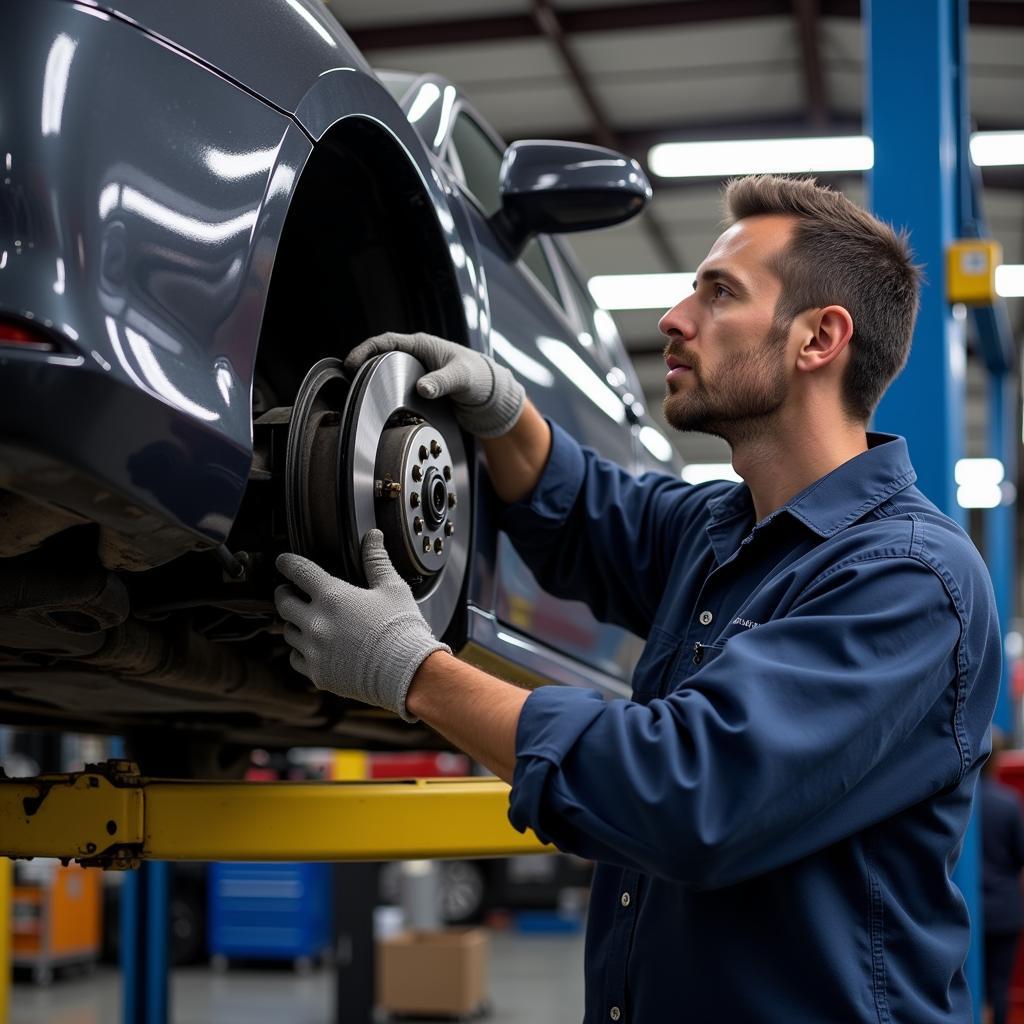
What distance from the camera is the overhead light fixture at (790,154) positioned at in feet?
28.3

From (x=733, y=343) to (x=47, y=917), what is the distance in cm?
770

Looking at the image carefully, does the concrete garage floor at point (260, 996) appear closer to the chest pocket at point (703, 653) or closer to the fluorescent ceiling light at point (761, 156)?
the fluorescent ceiling light at point (761, 156)

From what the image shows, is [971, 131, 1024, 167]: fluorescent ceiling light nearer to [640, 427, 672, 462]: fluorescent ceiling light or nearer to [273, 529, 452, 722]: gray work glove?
[640, 427, 672, 462]: fluorescent ceiling light

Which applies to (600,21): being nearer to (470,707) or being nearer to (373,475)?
(373,475)

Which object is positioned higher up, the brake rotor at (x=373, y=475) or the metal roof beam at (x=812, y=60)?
the metal roof beam at (x=812, y=60)

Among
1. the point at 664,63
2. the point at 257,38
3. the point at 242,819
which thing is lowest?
the point at 242,819

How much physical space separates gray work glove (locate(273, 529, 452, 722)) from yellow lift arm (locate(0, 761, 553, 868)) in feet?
1.35

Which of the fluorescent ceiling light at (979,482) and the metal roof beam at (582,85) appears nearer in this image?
the fluorescent ceiling light at (979,482)

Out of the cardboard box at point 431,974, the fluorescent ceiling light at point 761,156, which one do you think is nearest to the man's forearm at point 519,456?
the cardboard box at point 431,974

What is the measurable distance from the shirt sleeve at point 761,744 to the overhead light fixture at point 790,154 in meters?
7.59

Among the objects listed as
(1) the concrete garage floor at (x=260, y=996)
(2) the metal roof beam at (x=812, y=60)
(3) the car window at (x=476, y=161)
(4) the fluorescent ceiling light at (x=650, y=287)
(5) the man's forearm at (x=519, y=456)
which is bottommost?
(1) the concrete garage floor at (x=260, y=996)

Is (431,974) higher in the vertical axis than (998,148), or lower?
lower

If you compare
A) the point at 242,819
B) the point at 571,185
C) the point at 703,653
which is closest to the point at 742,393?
the point at 703,653

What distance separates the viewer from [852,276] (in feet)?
5.64
